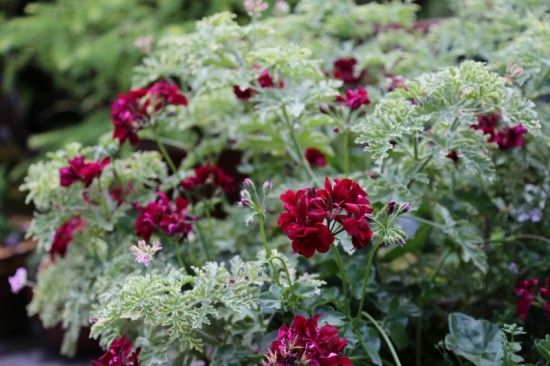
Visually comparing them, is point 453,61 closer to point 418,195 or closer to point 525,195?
point 525,195

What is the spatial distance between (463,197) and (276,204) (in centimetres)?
39

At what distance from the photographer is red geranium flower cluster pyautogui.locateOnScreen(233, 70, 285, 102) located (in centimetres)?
133

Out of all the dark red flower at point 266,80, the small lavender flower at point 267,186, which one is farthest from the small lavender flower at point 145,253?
the dark red flower at point 266,80

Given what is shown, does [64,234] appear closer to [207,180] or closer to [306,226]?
[207,180]

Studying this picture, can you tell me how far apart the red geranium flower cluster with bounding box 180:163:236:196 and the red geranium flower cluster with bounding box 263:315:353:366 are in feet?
1.64

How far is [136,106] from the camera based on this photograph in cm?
138

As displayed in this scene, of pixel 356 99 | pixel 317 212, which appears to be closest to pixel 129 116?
pixel 356 99

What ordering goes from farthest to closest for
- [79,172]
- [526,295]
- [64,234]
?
[64,234]
[79,172]
[526,295]

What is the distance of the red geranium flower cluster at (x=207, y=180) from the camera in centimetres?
138

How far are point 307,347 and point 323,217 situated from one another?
16 centimetres

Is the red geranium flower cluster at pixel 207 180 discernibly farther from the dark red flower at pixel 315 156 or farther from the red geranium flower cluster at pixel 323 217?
the red geranium flower cluster at pixel 323 217

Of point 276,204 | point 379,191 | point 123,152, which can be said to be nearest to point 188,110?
point 276,204

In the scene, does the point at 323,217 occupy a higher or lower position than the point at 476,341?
higher

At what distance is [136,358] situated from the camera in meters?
1.09
